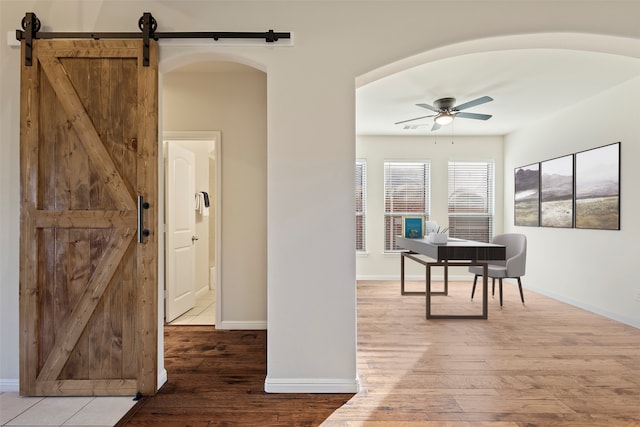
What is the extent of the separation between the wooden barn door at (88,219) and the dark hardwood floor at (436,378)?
46cm

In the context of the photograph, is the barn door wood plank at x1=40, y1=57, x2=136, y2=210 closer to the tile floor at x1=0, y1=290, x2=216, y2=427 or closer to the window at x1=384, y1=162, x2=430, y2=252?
the tile floor at x1=0, y1=290, x2=216, y2=427

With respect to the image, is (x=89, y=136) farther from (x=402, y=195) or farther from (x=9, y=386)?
(x=402, y=195)

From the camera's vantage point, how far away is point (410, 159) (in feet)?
20.6

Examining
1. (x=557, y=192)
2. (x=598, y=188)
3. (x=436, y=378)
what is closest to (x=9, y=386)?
(x=436, y=378)

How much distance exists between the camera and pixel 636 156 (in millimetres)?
3691

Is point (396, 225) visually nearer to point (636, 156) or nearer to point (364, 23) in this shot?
point (636, 156)

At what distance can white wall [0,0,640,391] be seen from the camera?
7.68ft

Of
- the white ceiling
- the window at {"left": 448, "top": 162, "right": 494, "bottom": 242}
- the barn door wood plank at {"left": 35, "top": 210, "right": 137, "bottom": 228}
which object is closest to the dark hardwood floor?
the barn door wood plank at {"left": 35, "top": 210, "right": 137, "bottom": 228}

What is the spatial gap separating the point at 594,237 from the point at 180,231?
5.05 metres

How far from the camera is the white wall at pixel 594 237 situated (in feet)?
12.3

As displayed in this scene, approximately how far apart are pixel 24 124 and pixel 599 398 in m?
4.19

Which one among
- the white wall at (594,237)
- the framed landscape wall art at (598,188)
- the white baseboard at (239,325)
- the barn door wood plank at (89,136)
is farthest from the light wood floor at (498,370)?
the barn door wood plank at (89,136)

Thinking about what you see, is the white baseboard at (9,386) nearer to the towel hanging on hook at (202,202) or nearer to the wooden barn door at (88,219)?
the wooden barn door at (88,219)

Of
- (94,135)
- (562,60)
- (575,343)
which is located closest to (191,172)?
(94,135)
